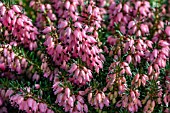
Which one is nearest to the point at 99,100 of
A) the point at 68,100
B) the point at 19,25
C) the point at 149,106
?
the point at 68,100

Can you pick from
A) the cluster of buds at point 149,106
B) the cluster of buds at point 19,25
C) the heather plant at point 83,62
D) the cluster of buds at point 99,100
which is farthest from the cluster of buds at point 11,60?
the cluster of buds at point 149,106

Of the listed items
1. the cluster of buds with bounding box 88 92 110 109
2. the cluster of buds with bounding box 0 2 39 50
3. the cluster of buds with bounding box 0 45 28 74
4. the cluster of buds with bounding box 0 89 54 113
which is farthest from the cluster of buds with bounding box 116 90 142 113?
the cluster of buds with bounding box 0 2 39 50

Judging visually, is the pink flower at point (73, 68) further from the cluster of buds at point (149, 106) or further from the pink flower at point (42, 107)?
the cluster of buds at point (149, 106)

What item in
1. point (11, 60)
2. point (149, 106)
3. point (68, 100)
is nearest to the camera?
point (68, 100)

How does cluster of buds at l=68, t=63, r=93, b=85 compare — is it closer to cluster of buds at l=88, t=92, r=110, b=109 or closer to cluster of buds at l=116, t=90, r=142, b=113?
cluster of buds at l=88, t=92, r=110, b=109

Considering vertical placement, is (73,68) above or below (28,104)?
above

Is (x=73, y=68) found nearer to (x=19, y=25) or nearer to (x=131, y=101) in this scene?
(x=131, y=101)
